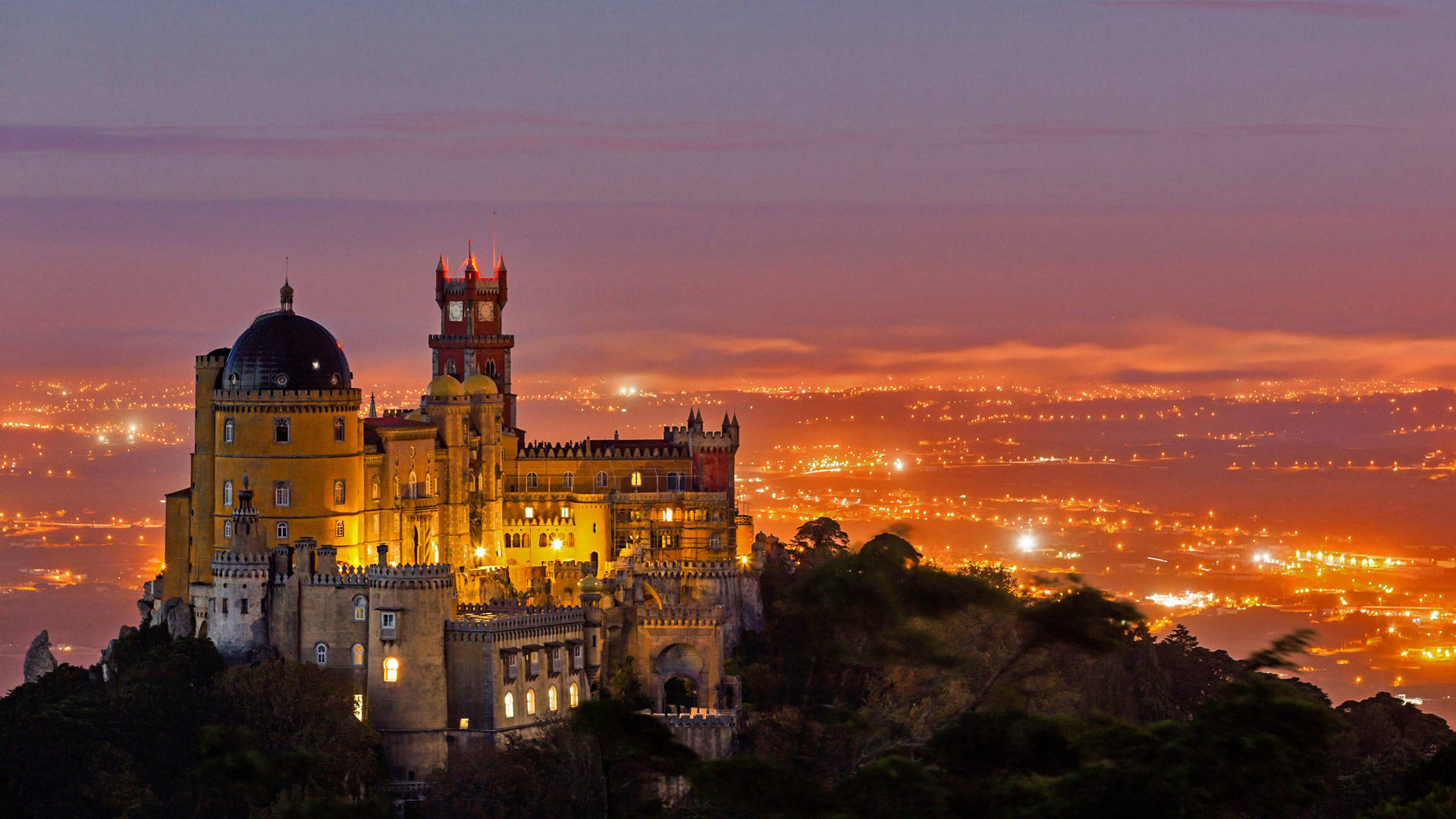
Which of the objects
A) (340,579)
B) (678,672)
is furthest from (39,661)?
(678,672)

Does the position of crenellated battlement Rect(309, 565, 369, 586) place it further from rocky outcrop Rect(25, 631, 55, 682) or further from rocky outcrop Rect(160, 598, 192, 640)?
rocky outcrop Rect(25, 631, 55, 682)

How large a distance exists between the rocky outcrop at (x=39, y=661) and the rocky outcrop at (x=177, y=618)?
8.72 meters

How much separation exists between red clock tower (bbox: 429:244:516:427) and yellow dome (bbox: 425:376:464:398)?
12408mm

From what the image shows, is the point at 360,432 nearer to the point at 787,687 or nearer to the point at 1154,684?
the point at 787,687

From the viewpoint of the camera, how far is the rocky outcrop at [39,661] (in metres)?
102

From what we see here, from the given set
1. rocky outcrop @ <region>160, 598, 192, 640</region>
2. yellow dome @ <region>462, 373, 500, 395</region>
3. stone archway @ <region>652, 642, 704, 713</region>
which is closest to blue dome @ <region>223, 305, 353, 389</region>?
rocky outcrop @ <region>160, 598, 192, 640</region>

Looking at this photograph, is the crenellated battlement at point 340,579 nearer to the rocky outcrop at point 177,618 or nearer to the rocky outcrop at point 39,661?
the rocky outcrop at point 177,618

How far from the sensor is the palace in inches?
3425

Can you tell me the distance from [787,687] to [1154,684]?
1963 centimetres

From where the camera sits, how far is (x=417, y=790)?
85.9 metres

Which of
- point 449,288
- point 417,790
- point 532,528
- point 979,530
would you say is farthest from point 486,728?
point 979,530

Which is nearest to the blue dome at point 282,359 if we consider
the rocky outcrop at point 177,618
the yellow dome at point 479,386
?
the rocky outcrop at point 177,618

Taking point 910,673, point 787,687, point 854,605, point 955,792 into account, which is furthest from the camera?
point 787,687

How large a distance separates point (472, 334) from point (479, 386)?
1360cm
